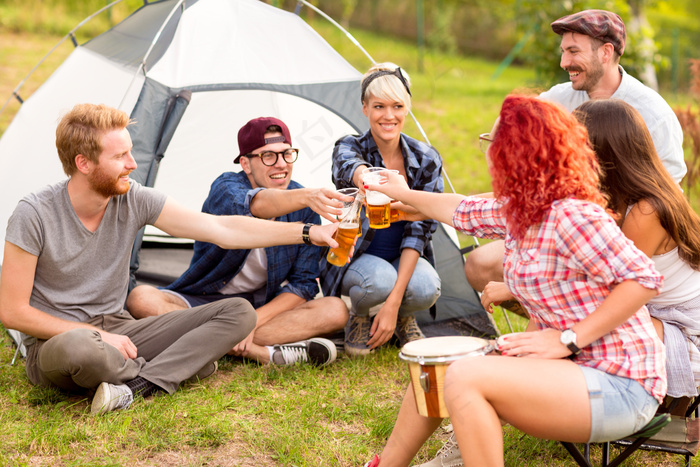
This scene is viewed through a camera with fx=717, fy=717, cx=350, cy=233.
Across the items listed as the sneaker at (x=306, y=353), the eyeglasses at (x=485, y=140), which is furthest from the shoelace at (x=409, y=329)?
the eyeglasses at (x=485, y=140)

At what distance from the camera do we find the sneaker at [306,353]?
11.3 feet

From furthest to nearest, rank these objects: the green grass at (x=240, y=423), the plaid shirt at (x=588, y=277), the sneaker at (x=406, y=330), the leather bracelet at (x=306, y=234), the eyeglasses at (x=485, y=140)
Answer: the sneaker at (x=406, y=330), the leather bracelet at (x=306, y=234), the green grass at (x=240, y=423), the eyeglasses at (x=485, y=140), the plaid shirt at (x=588, y=277)

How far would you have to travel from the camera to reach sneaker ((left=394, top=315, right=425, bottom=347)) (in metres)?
3.72

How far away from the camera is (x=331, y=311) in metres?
3.59

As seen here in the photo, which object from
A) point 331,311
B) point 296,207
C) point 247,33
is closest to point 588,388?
point 296,207

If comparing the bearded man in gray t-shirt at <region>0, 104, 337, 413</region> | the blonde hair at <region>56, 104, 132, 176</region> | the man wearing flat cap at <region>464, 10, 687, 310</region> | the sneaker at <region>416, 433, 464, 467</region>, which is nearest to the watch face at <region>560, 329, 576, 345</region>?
the sneaker at <region>416, 433, 464, 467</region>

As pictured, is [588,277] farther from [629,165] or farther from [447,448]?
[447,448]

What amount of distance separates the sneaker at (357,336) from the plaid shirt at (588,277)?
5.00 ft

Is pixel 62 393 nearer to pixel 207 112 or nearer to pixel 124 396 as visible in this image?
pixel 124 396

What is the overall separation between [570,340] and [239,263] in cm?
198

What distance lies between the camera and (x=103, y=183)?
9.51 feet

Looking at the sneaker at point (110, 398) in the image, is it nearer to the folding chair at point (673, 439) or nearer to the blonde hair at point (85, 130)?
the blonde hair at point (85, 130)

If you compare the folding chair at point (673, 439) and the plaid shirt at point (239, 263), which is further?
the plaid shirt at point (239, 263)

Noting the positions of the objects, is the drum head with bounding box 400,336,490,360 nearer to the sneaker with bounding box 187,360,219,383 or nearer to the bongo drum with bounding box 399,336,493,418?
the bongo drum with bounding box 399,336,493,418
